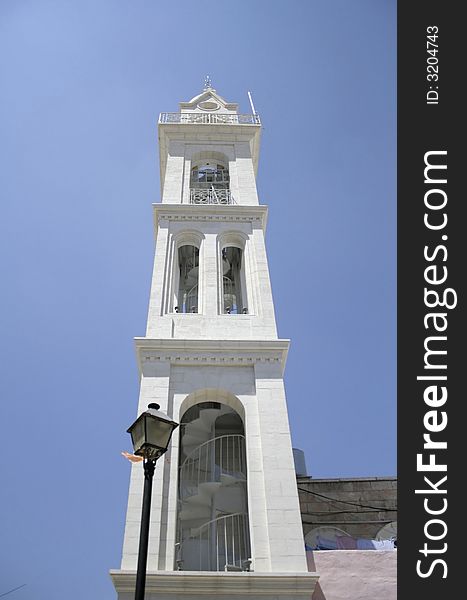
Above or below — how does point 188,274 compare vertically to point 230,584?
above

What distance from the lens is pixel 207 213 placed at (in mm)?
22906

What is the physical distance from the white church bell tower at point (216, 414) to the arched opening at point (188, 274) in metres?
0.04

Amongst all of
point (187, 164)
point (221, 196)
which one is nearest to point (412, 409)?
point (221, 196)

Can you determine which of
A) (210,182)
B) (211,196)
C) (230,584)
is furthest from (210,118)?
(230,584)

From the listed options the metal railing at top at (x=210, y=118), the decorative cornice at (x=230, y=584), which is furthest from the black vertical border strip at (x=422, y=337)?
the metal railing at top at (x=210, y=118)

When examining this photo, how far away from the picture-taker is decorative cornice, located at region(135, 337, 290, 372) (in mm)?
17516

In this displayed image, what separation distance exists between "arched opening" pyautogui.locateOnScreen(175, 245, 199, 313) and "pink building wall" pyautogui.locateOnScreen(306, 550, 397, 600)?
12.0 m

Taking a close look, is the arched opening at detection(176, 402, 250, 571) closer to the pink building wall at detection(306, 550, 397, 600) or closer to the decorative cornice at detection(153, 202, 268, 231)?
the pink building wall at detection(306, 550, 397, 600)

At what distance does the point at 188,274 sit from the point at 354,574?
45.0ft

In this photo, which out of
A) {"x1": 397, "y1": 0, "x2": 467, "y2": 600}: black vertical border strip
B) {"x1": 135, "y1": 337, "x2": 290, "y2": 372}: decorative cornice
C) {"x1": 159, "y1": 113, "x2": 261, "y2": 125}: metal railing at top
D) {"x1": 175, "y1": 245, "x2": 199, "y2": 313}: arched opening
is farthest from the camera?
{"x1": 159, "y1": 113, "x2": 261, "y2": 125}: metal railing at top

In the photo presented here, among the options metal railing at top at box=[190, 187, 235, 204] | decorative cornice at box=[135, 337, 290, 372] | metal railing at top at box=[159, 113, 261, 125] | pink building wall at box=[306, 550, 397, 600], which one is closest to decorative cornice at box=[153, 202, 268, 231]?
metal railing at top at box=[190, 187, 235, 204]

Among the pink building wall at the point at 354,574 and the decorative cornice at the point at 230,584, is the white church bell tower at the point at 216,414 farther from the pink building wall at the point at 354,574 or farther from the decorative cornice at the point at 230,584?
the pink building wall at the point at 354,574

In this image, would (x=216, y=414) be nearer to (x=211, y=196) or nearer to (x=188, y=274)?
(x=188, y=274)

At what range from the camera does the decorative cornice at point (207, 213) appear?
2283 cm
